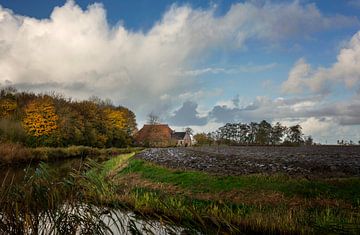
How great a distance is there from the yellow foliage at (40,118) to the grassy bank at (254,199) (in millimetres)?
37599

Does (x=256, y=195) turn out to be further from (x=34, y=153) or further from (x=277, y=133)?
(x=277, y=133)

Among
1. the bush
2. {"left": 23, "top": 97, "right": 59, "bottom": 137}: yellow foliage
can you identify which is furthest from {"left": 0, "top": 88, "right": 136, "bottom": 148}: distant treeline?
the bush

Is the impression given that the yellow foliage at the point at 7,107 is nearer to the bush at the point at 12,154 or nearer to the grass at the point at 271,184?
the bush at the point at 12,154

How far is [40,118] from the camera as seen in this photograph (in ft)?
181

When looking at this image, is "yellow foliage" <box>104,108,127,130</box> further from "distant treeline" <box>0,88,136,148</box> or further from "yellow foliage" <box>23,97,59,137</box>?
"yellow foliage" <box>23,97,59,137</box>

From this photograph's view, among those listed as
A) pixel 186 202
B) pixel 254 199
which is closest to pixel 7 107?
pixel 186 202

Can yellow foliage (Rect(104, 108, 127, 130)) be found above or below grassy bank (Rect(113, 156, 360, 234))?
above

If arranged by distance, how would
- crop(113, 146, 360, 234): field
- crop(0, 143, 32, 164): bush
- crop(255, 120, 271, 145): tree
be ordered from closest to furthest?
1. crop(113, 146, 360, 234): field
2. crop(0, 143, 32, 164): bush
3. crop(255, 120, 271, 145): tree

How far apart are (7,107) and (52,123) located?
11.3 m

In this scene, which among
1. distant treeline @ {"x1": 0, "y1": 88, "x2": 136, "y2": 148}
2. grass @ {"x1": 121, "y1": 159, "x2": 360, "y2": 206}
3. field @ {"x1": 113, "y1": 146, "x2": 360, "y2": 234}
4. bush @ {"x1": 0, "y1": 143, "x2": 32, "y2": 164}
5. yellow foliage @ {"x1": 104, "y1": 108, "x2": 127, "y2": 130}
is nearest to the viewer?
field @ {"x1": 113, "y1": 146, "x2": 360, "y2": 234}

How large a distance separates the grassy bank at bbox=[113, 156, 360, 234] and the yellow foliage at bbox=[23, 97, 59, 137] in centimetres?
3760

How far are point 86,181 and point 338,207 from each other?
35.9 feet

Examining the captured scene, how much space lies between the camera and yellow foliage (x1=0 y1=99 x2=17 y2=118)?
59656mm

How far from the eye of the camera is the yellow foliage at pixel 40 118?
179 ft
